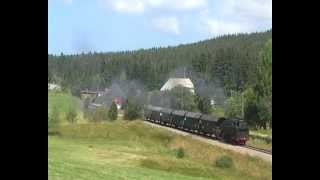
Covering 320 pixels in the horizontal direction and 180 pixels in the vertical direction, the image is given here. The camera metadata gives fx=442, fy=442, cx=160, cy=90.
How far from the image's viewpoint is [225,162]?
7.52 ft

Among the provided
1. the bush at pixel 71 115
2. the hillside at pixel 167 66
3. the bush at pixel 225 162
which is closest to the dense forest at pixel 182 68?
the hillside at pixel 167 66

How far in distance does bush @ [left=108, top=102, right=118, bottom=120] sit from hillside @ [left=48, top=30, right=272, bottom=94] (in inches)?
6.4

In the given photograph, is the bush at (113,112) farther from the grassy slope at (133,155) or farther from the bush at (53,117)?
the bush at (53,117)

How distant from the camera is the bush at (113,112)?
2.28m

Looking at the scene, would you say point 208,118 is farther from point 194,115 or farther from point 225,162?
point 225,162

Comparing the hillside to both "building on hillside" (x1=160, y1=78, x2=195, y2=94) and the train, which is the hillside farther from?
the train

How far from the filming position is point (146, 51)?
6.20 ft

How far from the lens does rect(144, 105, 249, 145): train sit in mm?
1930

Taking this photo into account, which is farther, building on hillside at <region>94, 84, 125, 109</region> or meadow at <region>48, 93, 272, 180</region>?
meadow at <region>48, 93, 272, 180</region>

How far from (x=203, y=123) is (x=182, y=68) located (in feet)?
0.92

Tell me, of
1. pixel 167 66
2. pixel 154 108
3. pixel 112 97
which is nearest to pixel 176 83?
pixel 167 66

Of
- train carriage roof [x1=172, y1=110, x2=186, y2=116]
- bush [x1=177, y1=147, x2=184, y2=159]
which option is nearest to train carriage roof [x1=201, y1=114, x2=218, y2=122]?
train carriage roof [x1=172, y1=110, x2=186, y2=116]
